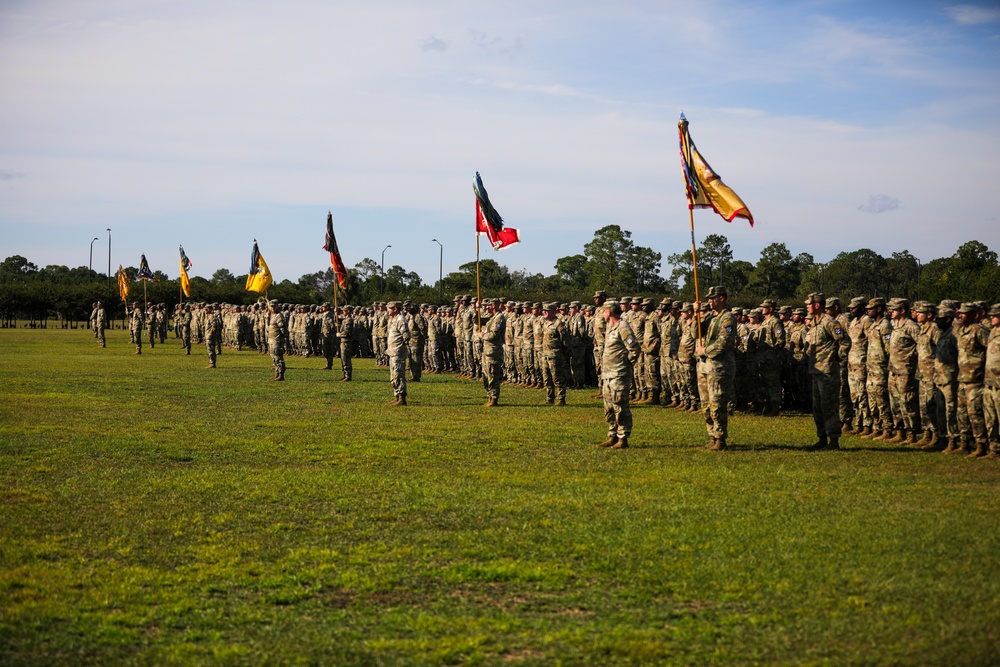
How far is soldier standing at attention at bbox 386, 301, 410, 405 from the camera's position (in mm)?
22391

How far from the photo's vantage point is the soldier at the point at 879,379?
17.2 meters

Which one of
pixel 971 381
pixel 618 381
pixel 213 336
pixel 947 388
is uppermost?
pixel 213 336

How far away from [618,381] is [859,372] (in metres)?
5.17

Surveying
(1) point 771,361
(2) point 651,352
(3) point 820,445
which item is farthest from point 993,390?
(2) point 651,352

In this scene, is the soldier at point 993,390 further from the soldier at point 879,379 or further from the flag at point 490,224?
the flag at point 490,224

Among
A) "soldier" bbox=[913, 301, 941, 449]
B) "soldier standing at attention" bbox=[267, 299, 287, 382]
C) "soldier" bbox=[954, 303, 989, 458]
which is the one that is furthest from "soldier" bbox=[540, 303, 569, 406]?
"soldier standing at attention" bbox=[267, 299, 287, 382]

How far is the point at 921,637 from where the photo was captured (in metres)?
6.68

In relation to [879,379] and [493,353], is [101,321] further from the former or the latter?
[879,379]

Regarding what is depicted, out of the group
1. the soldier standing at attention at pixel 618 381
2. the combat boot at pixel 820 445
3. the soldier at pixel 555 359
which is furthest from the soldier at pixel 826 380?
the soldier at pixel 555 359

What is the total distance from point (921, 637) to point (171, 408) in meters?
17.8

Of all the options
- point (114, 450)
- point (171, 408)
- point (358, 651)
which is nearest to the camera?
point (358, 651)

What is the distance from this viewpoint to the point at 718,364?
15180 millimetres

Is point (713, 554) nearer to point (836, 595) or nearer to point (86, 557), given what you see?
point (836, 595)

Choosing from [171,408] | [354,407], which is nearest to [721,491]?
[354,407]
